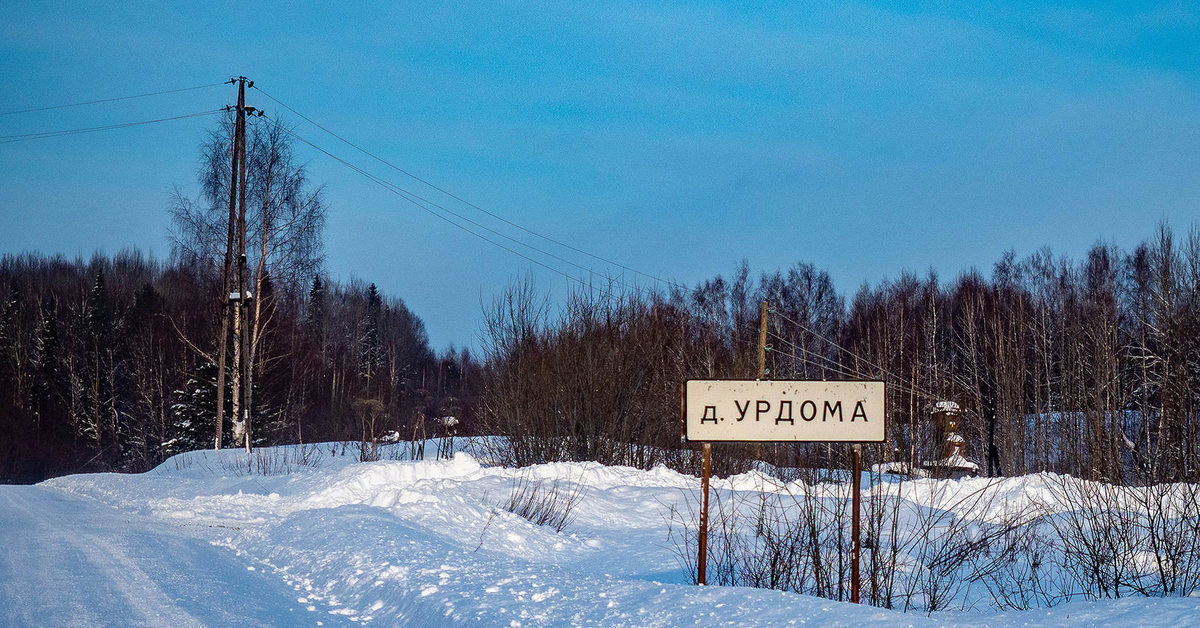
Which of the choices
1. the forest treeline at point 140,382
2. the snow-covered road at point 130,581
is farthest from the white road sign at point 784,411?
the forest treeline at point 140,382

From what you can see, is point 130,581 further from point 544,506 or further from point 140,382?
point 140,382

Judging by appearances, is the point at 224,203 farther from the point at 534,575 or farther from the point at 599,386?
the point at 534,575

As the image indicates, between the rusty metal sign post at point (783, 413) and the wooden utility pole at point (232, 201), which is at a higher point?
the wooden utility pole at point (232, 201)

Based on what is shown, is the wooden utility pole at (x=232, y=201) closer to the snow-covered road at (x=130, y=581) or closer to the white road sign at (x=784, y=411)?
the snow-covered road at (x=130, y=581)

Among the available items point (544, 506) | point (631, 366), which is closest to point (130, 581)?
point (544, 506)

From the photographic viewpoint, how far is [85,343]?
51500mm

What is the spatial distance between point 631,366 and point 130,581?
12397 mm

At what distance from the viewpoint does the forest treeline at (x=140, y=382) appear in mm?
40031

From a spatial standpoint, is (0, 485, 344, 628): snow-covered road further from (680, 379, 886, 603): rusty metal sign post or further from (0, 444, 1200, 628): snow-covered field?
(680, 379, 886, 603): rusty metal sign post

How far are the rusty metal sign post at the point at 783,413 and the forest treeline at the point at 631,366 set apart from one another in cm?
45

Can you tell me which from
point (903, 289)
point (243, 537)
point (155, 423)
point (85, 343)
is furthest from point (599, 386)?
point (903, 289)

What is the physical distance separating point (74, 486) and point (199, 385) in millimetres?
19475

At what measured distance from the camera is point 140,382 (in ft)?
154

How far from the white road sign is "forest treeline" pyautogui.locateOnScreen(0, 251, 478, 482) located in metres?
25.5
